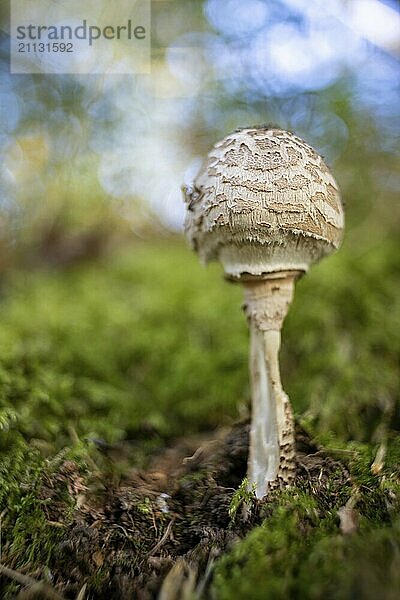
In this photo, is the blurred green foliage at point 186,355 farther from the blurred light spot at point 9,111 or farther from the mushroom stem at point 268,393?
the blurred light spot at point 9,111

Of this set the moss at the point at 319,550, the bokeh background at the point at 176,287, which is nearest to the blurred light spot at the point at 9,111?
the bokeh background at the point at 176,287

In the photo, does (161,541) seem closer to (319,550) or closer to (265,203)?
(319,550)

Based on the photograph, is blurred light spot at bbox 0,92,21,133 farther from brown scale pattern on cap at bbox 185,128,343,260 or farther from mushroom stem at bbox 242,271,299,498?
mushroom stem at bbox 242,271,299,498

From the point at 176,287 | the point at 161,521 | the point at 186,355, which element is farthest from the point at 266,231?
the point at 176,287

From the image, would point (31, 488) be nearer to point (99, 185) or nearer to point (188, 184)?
point (188, 184)

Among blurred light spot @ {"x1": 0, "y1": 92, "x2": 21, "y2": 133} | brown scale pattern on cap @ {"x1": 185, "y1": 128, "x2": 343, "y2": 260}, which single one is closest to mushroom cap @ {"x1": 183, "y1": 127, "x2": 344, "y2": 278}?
brown scale pattern on cap @ {"x1": 185, "y1": 128, "x2": 343, "y2": 260}

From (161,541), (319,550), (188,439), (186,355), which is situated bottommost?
(161,541)

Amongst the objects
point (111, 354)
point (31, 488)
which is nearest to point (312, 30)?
point (111, 354)
